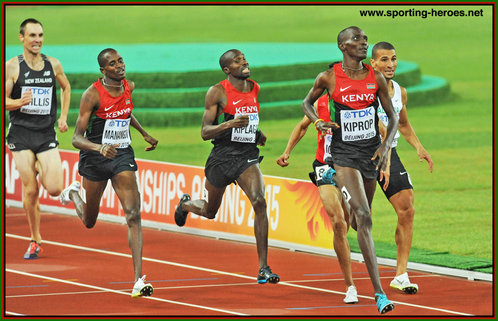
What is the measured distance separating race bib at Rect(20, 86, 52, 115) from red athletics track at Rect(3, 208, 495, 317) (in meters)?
1.97

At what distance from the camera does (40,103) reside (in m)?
15.1

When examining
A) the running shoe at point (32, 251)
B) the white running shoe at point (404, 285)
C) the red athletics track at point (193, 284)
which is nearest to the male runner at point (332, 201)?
the red athletics track at point (193, 284)

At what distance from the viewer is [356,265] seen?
1473cm

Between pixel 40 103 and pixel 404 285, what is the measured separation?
5585 millimetres

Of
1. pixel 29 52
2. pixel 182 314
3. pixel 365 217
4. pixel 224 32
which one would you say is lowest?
pixel 182 314

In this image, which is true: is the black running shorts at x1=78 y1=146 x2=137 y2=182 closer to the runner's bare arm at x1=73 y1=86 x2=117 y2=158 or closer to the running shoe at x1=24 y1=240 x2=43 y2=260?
the runner's bare arm at x1=73 y1=86 x2=117 y2=158

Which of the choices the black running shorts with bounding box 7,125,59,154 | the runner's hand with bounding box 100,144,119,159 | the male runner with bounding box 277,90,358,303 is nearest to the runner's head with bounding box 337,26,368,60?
the male runner with bounding box 277,90,358,303

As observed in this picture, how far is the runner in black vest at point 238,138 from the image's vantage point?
12555 millimetres

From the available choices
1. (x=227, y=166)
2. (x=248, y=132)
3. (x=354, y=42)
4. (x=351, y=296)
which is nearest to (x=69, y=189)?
→ (x=227, y=166)

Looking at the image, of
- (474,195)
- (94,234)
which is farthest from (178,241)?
(474,195)

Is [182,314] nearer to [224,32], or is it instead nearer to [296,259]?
[296,259]

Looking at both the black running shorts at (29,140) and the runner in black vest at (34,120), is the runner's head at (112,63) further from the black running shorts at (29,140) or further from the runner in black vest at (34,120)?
the black running shorts at (29,140)

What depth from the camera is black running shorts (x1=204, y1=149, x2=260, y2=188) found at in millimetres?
12781

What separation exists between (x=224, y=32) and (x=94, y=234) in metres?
43.2
